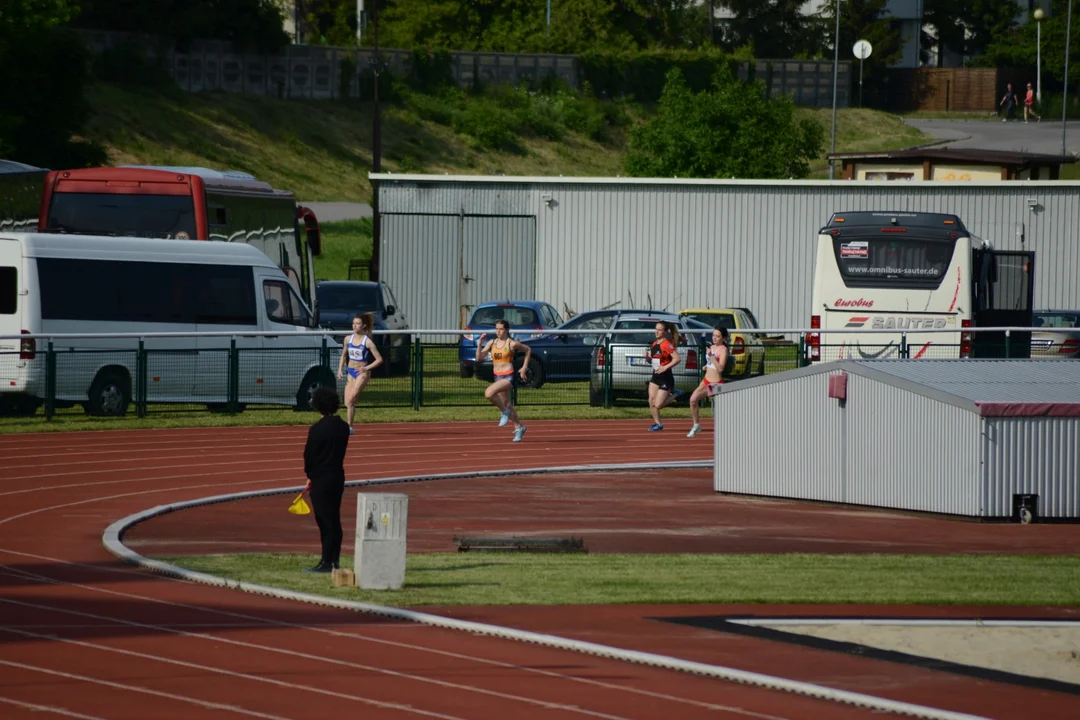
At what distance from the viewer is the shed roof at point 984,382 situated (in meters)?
17.0

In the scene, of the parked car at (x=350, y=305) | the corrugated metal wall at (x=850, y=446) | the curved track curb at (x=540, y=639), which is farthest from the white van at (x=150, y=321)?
the corrugated metal wall at (x=850, y=446)

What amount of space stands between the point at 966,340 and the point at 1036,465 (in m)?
13.1

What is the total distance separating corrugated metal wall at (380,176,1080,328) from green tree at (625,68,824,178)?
1789 cm

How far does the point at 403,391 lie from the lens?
92.5 feet

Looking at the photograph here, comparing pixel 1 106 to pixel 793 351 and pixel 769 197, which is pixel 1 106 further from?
pixel 793 351

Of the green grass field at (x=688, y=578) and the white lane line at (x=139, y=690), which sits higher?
the white lane line at (x=139, y=690)

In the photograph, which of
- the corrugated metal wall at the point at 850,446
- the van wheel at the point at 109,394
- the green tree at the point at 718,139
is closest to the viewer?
the corrugated metal wall at the point at 850,446

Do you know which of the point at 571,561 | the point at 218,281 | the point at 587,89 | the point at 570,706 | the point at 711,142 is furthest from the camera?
the point at 587,89

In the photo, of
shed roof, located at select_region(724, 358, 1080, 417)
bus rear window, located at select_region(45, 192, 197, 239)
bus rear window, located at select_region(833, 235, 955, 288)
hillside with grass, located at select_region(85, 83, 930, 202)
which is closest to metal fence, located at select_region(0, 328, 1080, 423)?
bus rear window, located at select_region(833, 235, 955, 288)

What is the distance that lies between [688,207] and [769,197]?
214cm

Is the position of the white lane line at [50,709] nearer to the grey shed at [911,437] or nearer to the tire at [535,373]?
the grey shed at [911,437]

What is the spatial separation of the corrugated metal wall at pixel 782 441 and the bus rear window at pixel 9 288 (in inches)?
452

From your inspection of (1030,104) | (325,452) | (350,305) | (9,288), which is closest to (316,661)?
(325,452)

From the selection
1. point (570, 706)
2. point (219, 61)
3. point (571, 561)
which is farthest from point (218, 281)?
point (219, 61)
